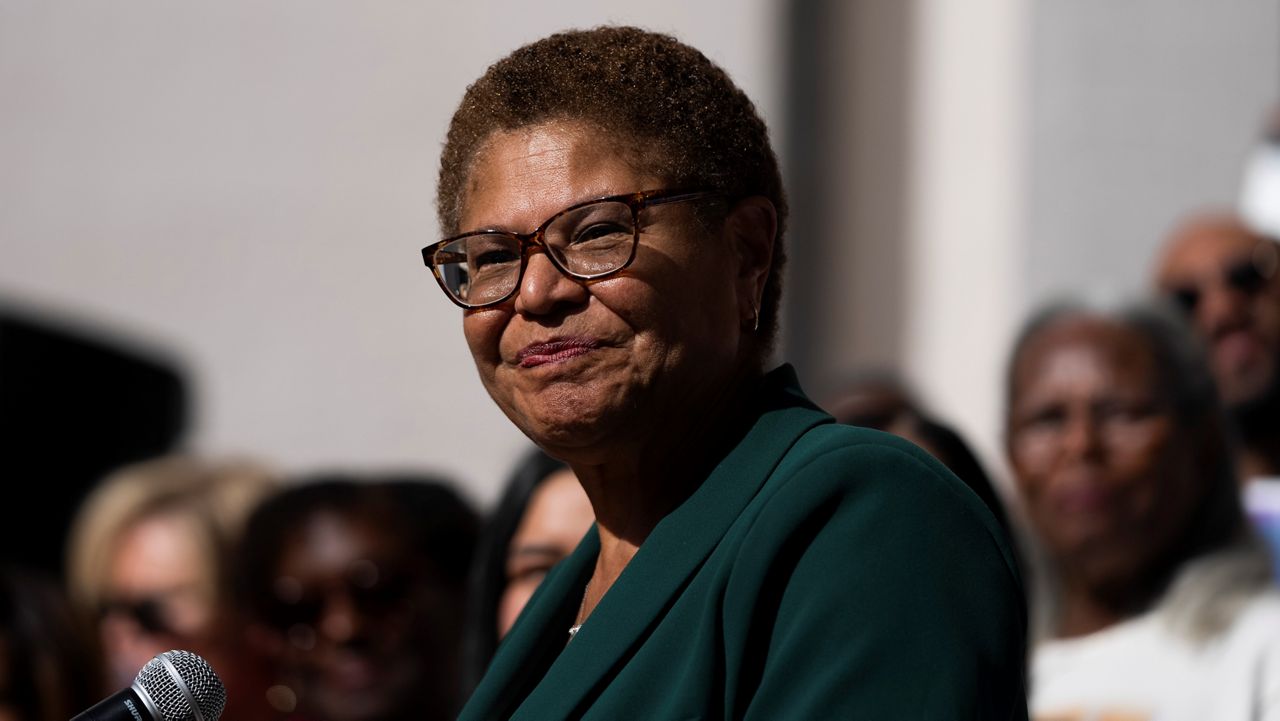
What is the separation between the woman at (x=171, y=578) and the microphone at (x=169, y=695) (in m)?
2.27

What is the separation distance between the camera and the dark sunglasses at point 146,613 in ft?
15.5

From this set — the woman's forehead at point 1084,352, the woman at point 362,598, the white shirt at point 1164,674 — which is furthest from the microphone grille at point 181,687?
the woman's forehead at point 1084,352

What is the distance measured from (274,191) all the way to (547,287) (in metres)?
5.85

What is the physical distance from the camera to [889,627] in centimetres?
154

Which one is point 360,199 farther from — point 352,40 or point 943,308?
point 943,308

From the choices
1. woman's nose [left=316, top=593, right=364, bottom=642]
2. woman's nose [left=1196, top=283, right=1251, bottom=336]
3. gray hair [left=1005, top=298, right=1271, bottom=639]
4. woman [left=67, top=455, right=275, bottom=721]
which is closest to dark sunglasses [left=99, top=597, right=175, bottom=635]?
woman [left=67, top=455, right=275, bottom=721]

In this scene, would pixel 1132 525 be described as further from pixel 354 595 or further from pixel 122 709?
pixel 122 709

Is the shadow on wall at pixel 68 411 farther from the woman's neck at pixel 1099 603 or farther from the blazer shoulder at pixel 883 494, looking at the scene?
the blazer shoulder at pixel 883 494

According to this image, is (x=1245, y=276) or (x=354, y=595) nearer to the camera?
(x=354, y=595)

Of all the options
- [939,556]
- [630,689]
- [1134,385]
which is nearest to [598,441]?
[630,689]

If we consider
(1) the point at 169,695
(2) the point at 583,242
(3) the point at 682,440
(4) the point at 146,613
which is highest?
(2) the point at 583,242

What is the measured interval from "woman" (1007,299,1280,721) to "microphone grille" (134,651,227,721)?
207 centimetres

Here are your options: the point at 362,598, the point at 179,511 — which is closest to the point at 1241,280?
the point at 362,598

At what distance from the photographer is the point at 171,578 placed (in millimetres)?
4824
